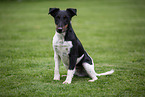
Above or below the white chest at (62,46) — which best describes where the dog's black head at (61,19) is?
above

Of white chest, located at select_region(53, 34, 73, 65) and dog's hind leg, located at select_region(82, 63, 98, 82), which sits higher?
white chest, located at select_region(53, 34, 73, 65)

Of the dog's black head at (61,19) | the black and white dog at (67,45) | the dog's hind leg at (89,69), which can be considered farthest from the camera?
the dog's hind leg at (89,69)

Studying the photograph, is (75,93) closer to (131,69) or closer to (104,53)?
(131,69)

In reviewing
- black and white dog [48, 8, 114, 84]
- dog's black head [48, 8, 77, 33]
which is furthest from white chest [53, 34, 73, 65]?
dog's black head [48, 8, 77, 33]

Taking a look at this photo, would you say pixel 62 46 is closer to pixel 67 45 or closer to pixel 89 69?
pixel 67 45

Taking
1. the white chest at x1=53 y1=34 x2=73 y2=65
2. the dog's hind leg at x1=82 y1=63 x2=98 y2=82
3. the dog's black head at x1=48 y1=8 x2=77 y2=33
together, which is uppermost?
the dog's black head at x1=48 y1=8 x2=77 y2=33

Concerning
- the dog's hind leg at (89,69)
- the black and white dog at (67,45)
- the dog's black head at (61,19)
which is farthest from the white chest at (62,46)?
the dog's hind leg at (89,69)

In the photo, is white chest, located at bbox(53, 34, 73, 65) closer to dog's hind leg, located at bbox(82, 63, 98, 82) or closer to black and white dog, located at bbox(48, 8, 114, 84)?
black and white dog, located at bbox(48, 8, 114, 84)

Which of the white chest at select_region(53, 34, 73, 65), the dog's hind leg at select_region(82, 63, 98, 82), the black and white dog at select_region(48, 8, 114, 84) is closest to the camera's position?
the black and white dog at select_region(48, 8, 114, 84)

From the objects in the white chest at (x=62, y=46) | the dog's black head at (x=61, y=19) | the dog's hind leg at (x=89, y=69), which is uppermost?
the dog's black head at (x=61, y=19)

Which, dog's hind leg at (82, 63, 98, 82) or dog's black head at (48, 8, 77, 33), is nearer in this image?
dog's black head at (48, 8, 77, 33)

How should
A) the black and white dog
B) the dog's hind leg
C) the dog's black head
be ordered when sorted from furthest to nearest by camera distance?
the dog's hind leg → the black and white dog → the dog's black head

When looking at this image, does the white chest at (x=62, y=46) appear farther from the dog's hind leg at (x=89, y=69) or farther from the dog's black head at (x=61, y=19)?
the dog's hind leg at (x=89, y=69)

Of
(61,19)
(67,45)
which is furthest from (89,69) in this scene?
(61,19)
